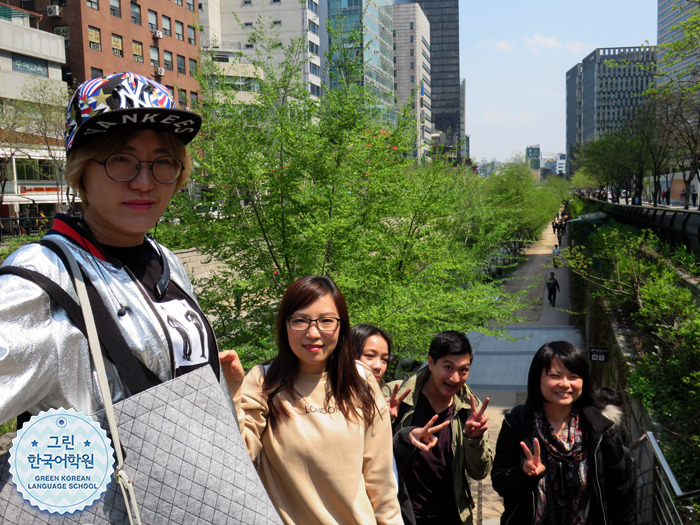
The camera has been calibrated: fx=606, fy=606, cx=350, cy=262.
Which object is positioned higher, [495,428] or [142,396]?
[142,396]

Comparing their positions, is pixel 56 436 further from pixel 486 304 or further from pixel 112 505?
pixel 486 304

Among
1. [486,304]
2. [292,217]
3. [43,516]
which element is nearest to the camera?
[43,516]

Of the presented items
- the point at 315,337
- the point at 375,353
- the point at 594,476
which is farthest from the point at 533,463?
the point at 315,337

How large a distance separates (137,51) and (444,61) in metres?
127

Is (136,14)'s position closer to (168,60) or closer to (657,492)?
(168,60)

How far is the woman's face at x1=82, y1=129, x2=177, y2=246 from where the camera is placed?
1336 millimetres

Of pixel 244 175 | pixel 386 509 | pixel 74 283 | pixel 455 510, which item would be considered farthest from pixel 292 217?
pixel 74 283

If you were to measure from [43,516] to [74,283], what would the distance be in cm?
41

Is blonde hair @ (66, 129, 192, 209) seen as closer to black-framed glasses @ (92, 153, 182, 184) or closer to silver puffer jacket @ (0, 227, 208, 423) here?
black-framed glasses @ (92, 153, 182, 184)

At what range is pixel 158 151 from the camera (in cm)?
139

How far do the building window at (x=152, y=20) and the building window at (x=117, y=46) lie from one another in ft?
9.96

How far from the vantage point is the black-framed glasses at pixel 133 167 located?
133 centimetres

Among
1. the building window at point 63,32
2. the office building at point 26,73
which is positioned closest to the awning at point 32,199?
the office building at point 26,73

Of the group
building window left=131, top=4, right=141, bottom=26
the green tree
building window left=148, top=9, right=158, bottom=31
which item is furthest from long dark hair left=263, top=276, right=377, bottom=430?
building window left=148, top=9, right=158, bottom=31
